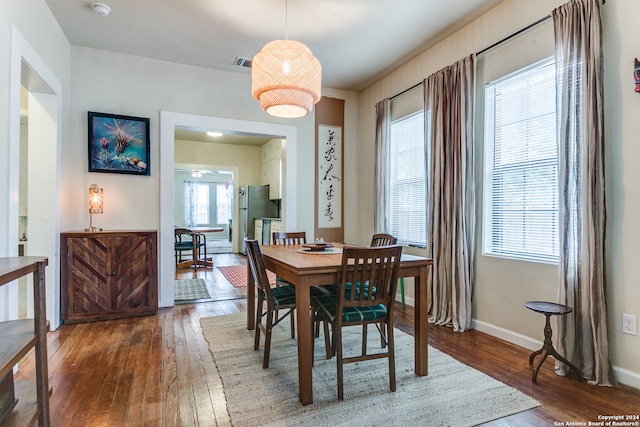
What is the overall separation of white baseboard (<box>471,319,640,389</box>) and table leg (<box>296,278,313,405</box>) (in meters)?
1.84

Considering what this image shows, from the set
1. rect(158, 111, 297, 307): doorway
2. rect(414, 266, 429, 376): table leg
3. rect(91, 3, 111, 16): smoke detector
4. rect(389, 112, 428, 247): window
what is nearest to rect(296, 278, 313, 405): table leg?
rect(414, 266, 429, 376): table leg

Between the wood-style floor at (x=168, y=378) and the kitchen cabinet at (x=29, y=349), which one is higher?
the kitchen cabinet at (x=29, y=349)

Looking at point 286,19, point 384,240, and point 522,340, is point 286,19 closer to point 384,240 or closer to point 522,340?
point 384,240

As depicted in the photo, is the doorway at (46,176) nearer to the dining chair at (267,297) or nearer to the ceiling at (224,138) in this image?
the dining chair at (267,297)

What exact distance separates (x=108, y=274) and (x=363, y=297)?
2.75 m

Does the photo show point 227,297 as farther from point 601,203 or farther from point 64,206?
point 601,203

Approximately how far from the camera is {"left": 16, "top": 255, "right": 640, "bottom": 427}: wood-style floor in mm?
1793

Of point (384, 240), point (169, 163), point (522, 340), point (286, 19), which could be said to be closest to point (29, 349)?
point (384, 240)

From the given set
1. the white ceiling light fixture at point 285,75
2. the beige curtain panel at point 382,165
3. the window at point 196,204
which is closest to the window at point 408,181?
the beige curtain panel at point 382,165

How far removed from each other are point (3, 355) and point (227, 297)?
3.10 metres

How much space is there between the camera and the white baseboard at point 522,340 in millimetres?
2070

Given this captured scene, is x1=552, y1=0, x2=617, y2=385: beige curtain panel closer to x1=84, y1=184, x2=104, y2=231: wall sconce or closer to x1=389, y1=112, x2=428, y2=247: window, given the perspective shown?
x1=389, y1=112, x2=428, y2=247: window

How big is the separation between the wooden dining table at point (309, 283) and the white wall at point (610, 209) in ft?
3.44

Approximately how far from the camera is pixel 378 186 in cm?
448
